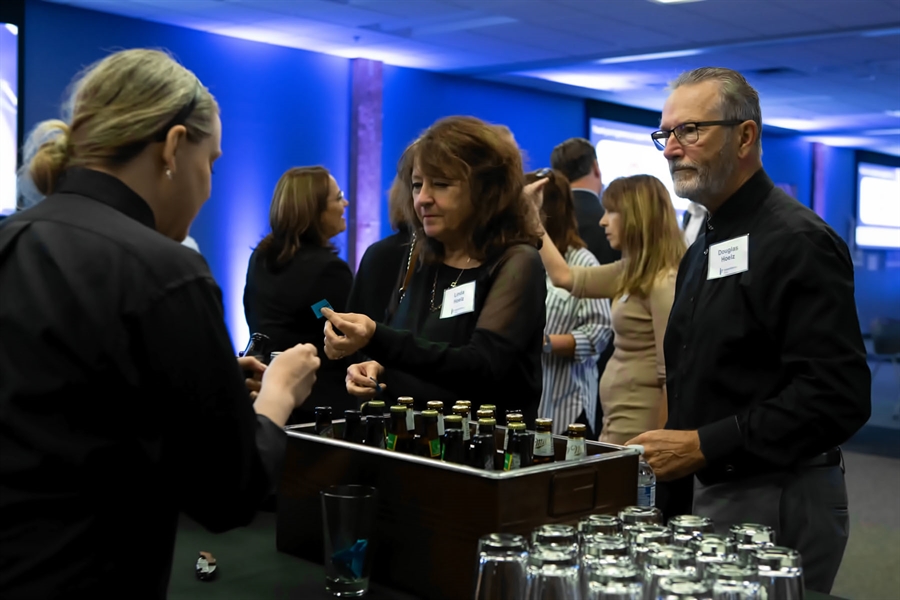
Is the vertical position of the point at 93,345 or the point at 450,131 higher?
the point at 450,131

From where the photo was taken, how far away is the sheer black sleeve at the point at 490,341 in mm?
1988

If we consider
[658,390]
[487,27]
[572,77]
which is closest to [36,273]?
[658,390]

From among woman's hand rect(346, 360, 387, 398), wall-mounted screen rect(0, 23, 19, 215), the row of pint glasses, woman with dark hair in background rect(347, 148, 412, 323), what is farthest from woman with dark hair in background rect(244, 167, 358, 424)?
wall-mounted screen rect(0, 23, 19, 215)

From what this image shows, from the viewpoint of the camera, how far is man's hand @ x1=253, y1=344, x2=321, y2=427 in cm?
129

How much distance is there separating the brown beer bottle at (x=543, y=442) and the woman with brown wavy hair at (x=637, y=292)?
5.49 ft

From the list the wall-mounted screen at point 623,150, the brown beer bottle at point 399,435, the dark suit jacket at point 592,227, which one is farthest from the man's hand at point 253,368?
the wall-mounted screen at point 623,150

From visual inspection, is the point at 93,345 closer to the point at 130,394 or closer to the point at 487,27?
the point at 130,394

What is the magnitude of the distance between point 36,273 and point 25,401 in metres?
0.14

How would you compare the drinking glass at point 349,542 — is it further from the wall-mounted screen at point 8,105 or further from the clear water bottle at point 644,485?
the wall-mounted screen at point 8,105

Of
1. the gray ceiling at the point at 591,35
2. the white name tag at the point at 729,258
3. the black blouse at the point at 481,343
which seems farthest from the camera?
the gray ceiling at the point at 591,35

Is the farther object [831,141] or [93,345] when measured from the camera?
[831,141]

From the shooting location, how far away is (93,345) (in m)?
1.05

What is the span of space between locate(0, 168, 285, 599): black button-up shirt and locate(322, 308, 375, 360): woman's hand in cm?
83

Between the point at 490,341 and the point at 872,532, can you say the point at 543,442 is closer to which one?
the point at 490,341
